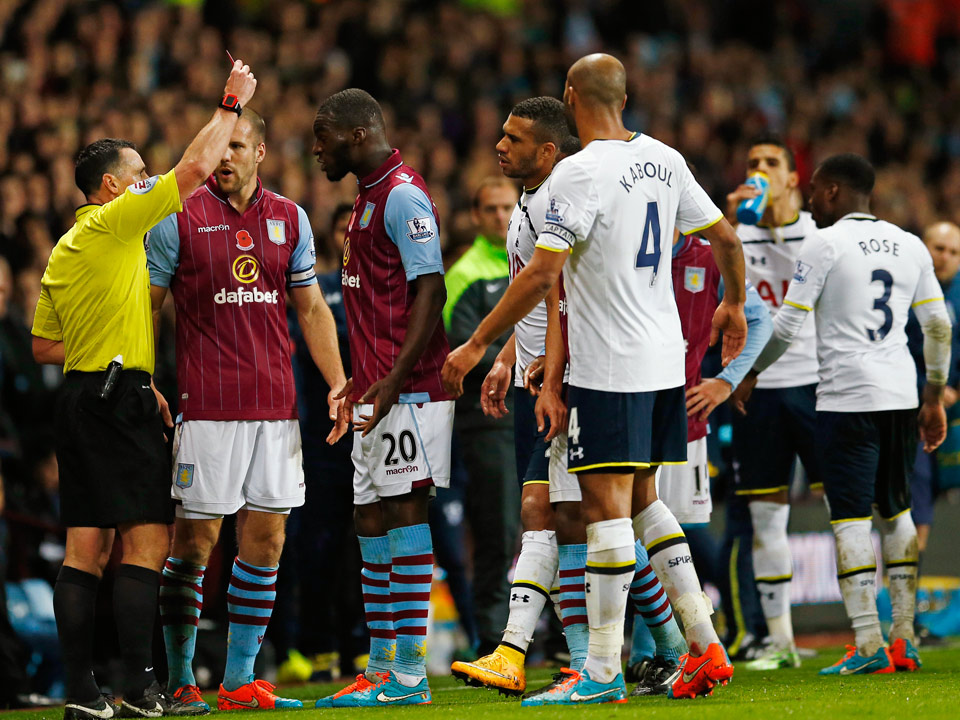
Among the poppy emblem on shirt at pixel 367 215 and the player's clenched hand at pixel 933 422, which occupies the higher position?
the poppy emblem on shirt at pixel 367 215

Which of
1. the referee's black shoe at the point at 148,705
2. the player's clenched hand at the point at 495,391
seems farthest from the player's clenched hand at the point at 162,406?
the player's clenched hand at the point at 495,391

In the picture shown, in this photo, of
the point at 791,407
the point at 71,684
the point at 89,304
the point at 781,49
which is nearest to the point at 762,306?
the point at 791,407

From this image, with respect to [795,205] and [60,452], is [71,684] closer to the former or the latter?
[60,452]

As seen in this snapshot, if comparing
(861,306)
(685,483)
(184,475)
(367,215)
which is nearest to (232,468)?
(184,475)

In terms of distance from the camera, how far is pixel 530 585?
6.06 m

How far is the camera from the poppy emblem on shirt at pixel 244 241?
618 centimetres

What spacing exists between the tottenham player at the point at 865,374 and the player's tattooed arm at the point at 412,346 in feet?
7.03

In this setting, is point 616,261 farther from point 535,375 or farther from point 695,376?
point 695,376

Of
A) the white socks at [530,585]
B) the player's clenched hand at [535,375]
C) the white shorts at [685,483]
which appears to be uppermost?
the player's clenched hand at [535,375]

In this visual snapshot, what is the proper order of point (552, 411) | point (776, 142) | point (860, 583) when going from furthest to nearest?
1. point (776, 142)
2. point (860, 583)
3. point (552, 411)

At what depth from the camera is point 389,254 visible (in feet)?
20.0

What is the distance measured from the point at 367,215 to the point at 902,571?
3.47m

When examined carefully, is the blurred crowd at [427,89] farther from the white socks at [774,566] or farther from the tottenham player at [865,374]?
the tottenham player at [865,374]

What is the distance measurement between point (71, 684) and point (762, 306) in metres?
3.75
